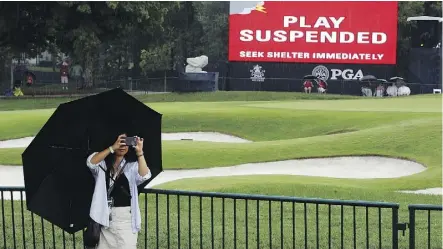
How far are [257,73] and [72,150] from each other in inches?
1793

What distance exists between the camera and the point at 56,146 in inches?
272

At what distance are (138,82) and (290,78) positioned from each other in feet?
36.2

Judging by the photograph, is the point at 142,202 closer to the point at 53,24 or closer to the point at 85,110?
the point at 85,110

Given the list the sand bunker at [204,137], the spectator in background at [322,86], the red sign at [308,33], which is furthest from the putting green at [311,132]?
the spectator in background at [322,86]

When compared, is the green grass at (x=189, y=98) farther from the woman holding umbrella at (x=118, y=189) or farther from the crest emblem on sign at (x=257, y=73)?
the woman holding umbrella at (x=118, y=189)

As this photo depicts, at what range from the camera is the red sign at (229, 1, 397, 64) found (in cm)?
5091

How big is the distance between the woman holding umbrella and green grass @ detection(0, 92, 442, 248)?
146 inches

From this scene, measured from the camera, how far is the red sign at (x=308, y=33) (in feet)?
167

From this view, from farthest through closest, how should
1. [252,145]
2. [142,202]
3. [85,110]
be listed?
[252,145] → [142,202] → [85,110]

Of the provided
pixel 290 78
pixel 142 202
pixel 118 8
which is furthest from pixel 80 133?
pixel 290 78

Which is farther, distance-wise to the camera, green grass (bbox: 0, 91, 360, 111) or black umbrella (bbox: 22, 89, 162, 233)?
green grass (bbox: 0, 91, 360, 111)

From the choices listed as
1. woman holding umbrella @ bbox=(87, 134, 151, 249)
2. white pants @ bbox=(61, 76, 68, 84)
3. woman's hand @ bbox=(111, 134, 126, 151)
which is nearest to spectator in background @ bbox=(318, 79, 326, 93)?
white pants @ bbox=(61, 76, 68, 84)

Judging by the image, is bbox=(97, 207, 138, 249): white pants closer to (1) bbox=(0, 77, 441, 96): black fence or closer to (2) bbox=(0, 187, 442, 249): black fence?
(2) bbox=(0, 187, 442, 249): black fence

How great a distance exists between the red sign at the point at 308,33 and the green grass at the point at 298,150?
681cm
